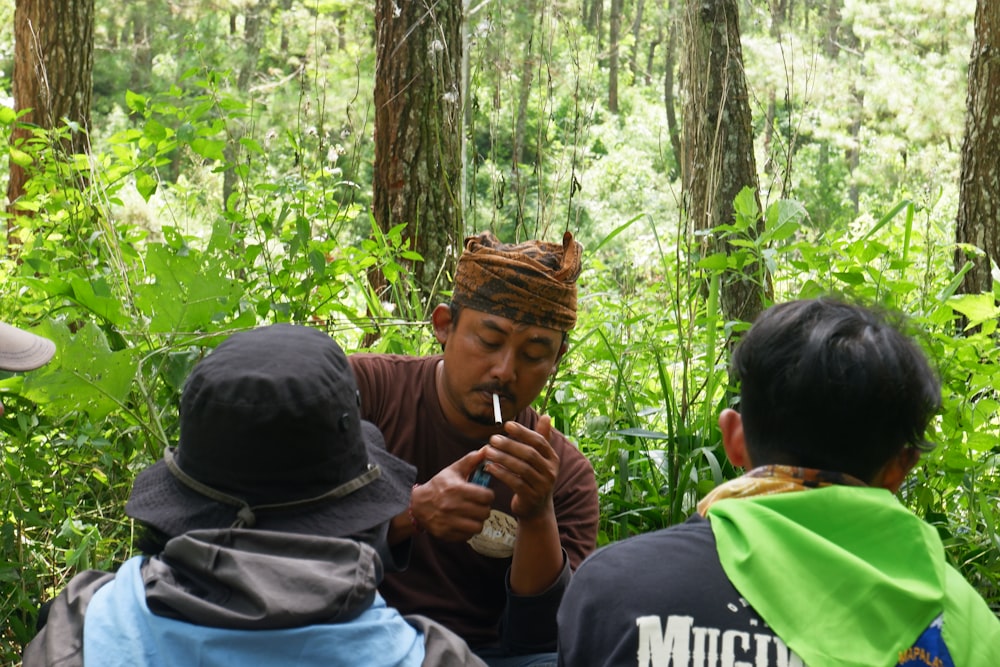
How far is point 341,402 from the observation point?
4.78 feet

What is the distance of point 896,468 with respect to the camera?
1.45 m

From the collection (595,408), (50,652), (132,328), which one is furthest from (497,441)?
(595,408)

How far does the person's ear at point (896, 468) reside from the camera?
1.43 meters

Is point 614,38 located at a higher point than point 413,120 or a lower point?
higher

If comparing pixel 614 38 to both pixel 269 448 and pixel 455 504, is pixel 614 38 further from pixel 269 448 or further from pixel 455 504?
pixel 269 448

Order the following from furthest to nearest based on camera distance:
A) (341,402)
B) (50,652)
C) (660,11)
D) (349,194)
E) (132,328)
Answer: (660,11), (349,194), (132,328), (341,402), (50,652)

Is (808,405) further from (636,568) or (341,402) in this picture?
(341,402)

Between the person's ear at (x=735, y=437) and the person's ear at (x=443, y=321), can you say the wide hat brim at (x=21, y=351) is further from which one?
→ the person's ear at (x=735, y=437)

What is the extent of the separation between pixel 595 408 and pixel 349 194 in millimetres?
1020

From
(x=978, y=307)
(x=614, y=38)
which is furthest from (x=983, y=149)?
(x=614, y=38)

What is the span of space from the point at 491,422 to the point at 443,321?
10.8 inches

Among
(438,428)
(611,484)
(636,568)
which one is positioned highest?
(636,568)

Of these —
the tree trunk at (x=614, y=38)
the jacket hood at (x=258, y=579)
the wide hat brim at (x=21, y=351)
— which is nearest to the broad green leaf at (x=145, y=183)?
the wide hat brim at (x=21, y=351)

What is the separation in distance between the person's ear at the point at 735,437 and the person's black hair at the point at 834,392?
5cm
